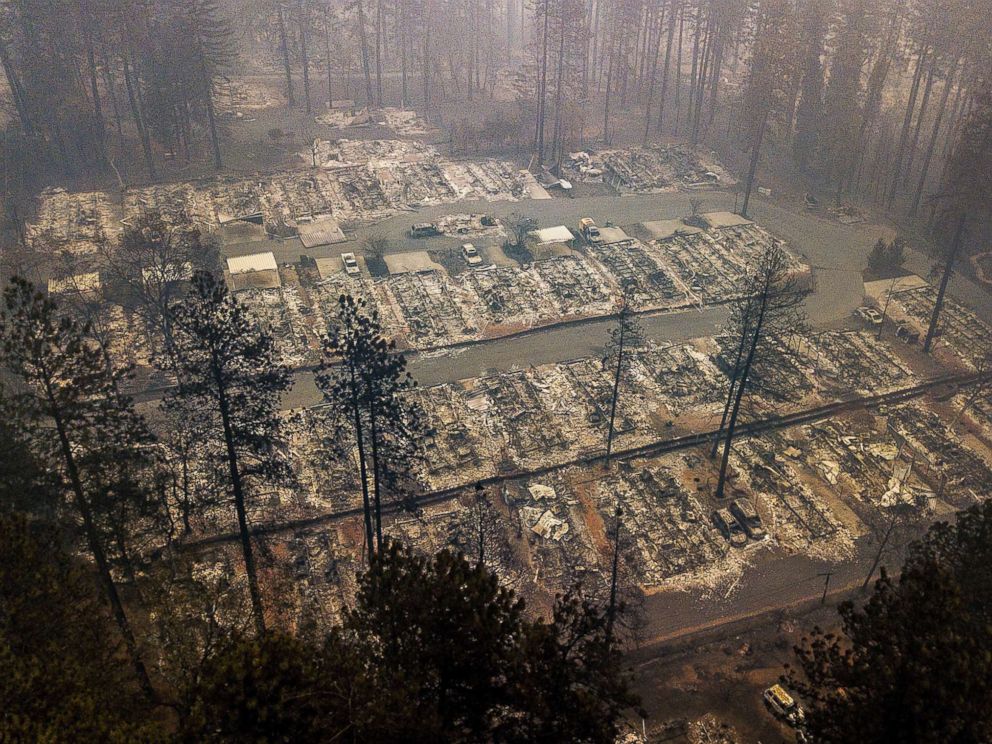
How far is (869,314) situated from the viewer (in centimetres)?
5356

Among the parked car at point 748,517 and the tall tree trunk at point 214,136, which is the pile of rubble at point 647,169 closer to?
the tall tree trunk at point 214,136

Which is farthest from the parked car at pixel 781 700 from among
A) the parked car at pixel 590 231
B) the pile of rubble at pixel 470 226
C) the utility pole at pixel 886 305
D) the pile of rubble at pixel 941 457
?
the pile of rubble at pixel 470 226

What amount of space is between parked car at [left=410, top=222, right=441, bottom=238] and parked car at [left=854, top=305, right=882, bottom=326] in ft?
108

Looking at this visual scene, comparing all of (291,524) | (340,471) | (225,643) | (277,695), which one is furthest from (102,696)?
(340,471)

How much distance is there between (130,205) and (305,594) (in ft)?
152

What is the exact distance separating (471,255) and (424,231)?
242 inches

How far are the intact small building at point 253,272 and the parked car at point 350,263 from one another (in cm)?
499

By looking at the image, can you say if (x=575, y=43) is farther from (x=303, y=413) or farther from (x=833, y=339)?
(x=303, y=413)

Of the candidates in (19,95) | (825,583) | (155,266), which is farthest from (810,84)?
(19,95)

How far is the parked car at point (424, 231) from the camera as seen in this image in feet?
205

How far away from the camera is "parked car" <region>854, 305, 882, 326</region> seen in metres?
52.9

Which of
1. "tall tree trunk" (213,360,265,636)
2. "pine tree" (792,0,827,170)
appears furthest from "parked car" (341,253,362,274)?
"pine tree" (792,0,827,170)

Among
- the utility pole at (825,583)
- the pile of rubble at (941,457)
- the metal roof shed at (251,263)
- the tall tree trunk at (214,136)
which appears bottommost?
the utility pole at (825,583)

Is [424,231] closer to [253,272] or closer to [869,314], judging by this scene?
[253,272]
